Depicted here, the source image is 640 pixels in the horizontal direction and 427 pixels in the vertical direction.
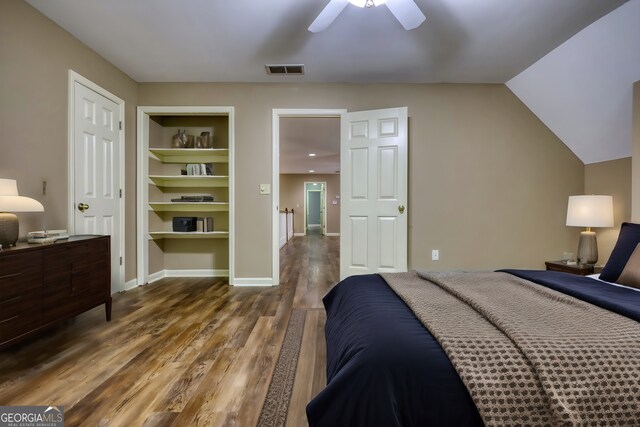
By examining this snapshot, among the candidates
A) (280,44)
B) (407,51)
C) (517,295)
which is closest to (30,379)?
Result: (517,295)

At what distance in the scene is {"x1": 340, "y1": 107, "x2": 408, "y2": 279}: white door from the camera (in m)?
3.30

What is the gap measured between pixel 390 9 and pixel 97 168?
2949 mm

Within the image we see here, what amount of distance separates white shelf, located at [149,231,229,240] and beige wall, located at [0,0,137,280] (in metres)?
1.14

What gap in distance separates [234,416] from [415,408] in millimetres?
889

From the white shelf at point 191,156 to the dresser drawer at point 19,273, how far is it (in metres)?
2.17

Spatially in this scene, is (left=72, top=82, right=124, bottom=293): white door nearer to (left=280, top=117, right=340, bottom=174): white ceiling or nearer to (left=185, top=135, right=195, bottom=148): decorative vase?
(left=185, top=135, right=195, bottom=148): decorative vase

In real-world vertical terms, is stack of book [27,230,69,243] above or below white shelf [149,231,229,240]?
above

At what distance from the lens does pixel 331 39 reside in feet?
8.52

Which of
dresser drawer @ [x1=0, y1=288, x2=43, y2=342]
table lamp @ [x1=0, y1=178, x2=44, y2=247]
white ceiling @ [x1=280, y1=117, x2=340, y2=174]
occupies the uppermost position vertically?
white ceiling @ [x1=280, y1=117, x2=340, y2=174]

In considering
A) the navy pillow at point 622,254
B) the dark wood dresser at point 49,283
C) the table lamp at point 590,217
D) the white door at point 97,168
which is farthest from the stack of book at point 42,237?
the table lamp at point 590,217

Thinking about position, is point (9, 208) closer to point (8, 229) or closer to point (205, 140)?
point (8, 229)

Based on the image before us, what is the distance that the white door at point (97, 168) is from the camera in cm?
262

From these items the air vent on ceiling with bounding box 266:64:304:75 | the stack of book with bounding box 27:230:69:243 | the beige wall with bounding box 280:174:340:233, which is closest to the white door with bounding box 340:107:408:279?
the air vent on ceiling with bounding box 266:64:304:75

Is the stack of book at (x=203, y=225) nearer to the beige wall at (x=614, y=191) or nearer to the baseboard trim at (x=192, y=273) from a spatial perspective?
the baseboard trim at (x=192, y=273)
